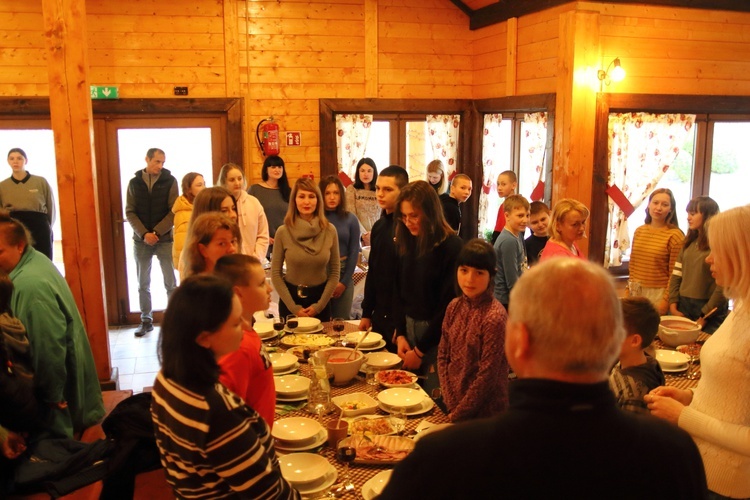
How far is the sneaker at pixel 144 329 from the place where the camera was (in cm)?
683

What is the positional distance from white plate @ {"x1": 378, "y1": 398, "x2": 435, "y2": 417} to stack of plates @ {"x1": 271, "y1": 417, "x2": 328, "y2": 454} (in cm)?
30

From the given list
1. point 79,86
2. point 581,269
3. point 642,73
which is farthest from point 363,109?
point 581,269

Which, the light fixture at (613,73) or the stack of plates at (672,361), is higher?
the light fixture at (613,73)

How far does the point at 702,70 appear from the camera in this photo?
6.61m

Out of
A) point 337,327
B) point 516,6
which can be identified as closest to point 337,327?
point 337,327

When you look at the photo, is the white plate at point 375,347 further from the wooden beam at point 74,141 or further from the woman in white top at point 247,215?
the wooden beam at point 74,141

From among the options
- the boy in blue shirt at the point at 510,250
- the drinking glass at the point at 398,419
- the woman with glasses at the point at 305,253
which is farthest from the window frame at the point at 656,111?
the drinking glass at the point at 398,419

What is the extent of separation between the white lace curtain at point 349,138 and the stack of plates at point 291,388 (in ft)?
15.3

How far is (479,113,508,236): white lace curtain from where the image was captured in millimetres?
7402

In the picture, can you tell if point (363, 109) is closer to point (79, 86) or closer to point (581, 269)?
point (79, 86)

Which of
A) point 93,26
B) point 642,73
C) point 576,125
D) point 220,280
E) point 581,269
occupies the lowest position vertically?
point 220,280

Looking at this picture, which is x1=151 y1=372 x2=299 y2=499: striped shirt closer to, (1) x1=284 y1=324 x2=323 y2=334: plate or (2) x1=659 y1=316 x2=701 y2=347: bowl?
(1) x1=284 y1=324 x2=323 y2=334: plate

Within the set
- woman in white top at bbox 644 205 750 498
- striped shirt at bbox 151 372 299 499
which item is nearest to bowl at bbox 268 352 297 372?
striped shirt at bbox 151 372 299 499

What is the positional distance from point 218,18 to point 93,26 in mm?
1218
